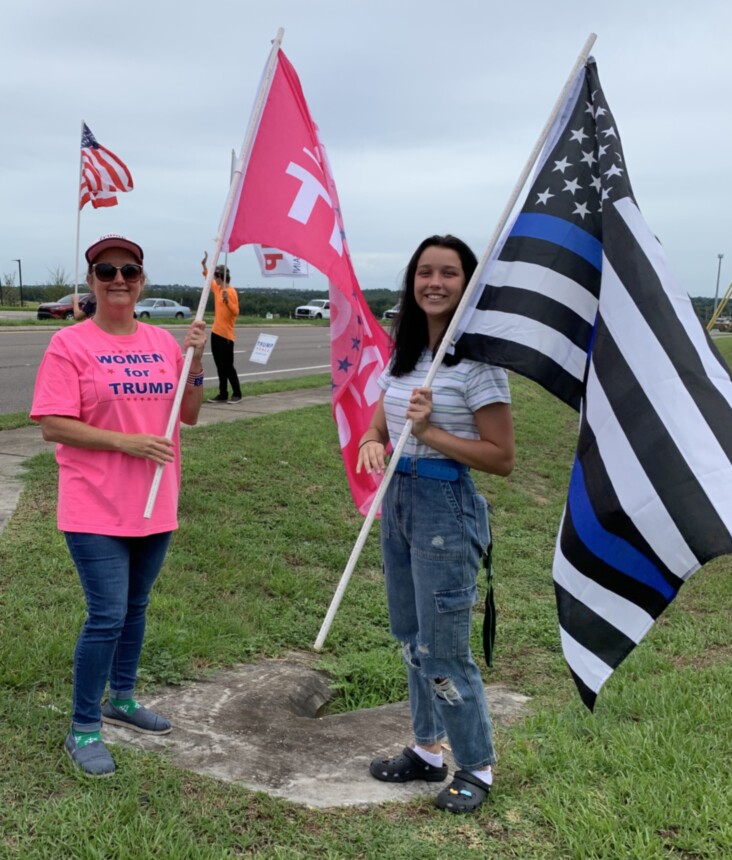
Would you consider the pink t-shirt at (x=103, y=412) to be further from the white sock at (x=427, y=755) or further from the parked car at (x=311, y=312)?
the parked car at (x=311, y=312)

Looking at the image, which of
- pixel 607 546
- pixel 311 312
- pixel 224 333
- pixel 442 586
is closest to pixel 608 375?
pixel 607 546

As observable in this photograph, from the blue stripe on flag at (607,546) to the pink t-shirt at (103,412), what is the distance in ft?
4.93

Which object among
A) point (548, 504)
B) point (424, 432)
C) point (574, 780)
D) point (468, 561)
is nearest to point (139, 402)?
point (424, 432)

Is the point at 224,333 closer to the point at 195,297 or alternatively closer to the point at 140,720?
the point at 140,720

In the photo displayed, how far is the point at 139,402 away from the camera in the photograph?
327 cm

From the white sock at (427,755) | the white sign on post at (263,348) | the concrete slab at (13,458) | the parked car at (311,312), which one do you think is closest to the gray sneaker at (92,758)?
the white sock at (427,755)

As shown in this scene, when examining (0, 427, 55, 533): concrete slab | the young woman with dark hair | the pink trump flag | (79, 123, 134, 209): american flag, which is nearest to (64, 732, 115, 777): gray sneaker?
the young woman with dark hair

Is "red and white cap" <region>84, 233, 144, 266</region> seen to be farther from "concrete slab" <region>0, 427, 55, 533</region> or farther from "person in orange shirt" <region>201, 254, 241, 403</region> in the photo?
"person in orange shirt" <region>201, 254, 241, 403</region>

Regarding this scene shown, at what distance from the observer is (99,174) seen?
907 cm

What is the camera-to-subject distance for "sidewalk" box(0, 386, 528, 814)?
329cm

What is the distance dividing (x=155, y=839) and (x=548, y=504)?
6.64 metres

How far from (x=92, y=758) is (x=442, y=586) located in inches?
55.5

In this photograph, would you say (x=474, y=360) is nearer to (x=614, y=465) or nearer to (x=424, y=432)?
(x=424, y=432)

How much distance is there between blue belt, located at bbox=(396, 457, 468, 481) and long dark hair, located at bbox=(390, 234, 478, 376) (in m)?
0.37
